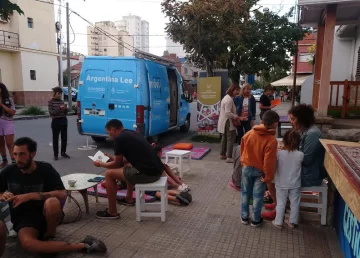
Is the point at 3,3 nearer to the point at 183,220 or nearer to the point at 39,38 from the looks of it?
the point at 183,220

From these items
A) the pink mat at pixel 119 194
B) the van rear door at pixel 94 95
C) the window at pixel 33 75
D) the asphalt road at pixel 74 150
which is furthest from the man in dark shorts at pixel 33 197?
the window at pixel 33 75

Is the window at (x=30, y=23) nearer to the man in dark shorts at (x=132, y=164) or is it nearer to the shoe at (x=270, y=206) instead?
the man in dark shorts at (x=132, y=164)

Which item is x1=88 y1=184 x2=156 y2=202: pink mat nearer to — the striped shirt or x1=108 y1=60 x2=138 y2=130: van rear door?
the striped shirt

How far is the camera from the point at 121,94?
24.7 feet

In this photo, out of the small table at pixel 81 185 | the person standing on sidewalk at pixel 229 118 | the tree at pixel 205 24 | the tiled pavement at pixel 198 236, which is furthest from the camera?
the tree at pixel 205 24

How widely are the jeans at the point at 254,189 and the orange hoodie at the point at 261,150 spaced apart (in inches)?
3.2

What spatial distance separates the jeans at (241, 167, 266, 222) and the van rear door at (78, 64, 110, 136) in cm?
495

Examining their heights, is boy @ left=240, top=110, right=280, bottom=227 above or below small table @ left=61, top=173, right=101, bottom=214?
above

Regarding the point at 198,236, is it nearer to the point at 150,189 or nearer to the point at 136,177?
the point at 150,189

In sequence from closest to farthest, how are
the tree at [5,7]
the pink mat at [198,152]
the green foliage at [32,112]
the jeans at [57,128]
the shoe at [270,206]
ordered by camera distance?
the tree at [5,7], the shoe at [270,206], the jeans at [57,128], the pink mat at [198,152], the green foliage at [32,112]

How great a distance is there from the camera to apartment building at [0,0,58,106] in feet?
72.8

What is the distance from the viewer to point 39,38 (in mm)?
24125

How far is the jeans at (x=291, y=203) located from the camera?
3635 mm

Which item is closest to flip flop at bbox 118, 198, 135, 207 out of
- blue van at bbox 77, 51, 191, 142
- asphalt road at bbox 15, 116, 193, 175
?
asphalt road at bbox 15, 116, 193, 175
